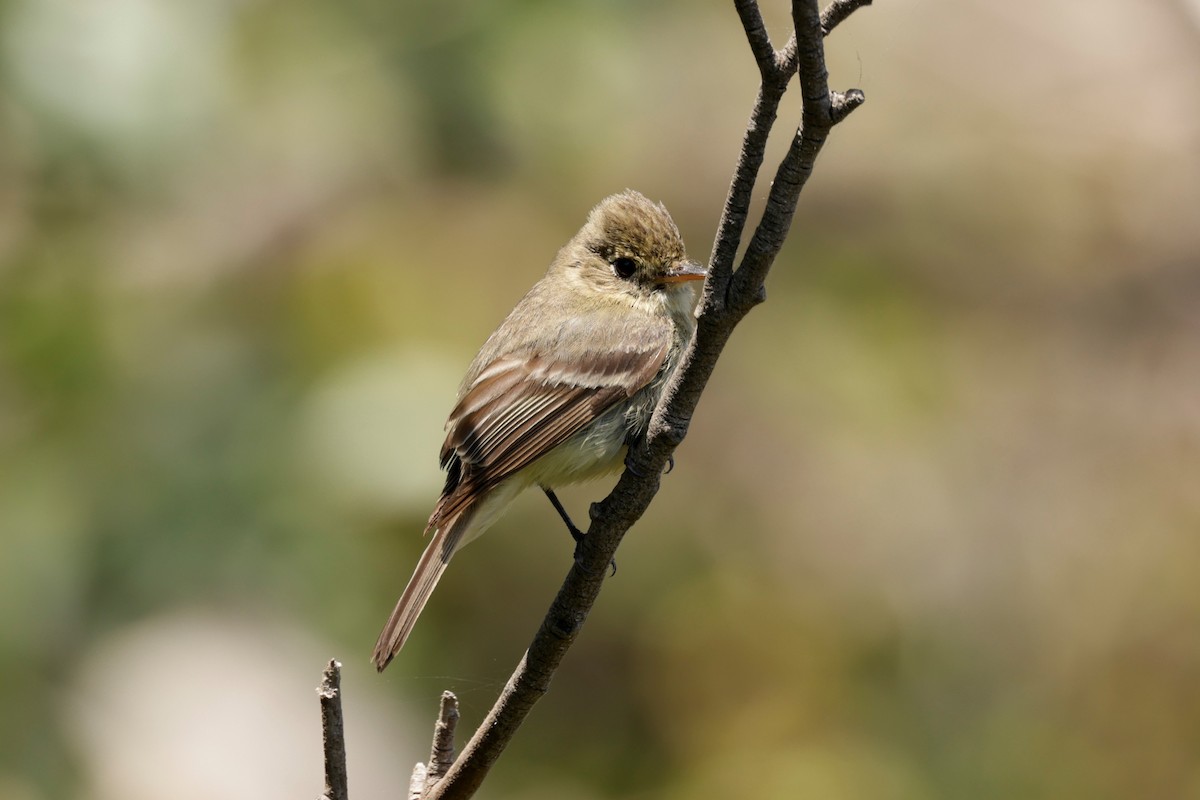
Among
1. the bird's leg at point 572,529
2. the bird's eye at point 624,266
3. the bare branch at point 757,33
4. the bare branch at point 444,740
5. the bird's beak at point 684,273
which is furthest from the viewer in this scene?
the bird's eye at point 624,266

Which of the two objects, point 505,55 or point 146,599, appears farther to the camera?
point 505,55

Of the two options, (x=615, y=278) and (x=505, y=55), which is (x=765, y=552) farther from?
(x=505, y=55)

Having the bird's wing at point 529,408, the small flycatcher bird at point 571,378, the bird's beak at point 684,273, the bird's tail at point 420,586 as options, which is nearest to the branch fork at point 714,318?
the bird's tail at point 420,586

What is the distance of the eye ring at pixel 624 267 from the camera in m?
3.49

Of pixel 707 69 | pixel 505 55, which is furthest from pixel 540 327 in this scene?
pixel 707 69

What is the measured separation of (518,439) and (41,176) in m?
1.67

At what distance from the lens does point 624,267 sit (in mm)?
3508

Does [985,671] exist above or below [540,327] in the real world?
below

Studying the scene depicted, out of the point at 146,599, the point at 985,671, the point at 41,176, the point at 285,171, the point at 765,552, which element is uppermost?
the point at 41,176

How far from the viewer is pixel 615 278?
3516mm

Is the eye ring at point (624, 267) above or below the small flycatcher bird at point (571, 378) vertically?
above

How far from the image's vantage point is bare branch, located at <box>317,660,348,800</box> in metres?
1.89

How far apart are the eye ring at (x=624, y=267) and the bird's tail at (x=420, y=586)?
790 millimetres

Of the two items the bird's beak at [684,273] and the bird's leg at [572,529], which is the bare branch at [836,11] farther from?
the bird's beak at [684,273]
